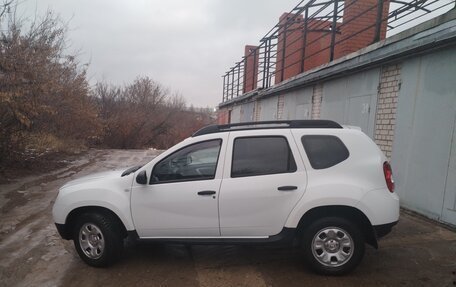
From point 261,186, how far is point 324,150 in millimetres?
824

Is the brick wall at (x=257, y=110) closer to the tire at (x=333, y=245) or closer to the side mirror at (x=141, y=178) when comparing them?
the side mirror at (x=141, y=178)

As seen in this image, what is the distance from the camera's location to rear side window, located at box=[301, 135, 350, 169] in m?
3.63

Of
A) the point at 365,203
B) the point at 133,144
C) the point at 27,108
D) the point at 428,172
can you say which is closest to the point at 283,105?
the point at 428,172

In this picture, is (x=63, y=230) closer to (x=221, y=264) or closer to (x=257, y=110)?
(x=221, y=264)

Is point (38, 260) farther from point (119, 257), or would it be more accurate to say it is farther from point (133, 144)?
point (133, 144)

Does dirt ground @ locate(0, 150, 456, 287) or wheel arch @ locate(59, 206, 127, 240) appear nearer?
dirt ground @ locate(0, 150, 456, 287)

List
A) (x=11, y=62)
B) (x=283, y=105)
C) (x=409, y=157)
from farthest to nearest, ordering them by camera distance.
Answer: (x=283, y=105), (x=11, y=62), (x=409, y=157)

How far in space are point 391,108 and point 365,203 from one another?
346cm

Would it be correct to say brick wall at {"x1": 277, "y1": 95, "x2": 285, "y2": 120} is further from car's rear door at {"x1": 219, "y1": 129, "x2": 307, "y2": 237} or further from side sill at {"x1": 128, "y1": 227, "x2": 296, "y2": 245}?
side sill at {"x1": 128, "y1": 227, "x2": 296, "y2": 245}

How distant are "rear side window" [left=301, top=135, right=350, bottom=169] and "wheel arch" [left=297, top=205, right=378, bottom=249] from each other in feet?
1.54

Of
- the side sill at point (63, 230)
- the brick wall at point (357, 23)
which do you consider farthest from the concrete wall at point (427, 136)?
the side sill at point (63, 230)

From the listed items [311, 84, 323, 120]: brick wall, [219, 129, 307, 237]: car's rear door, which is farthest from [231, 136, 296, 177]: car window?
[311, 84, 323, 120]: brick wall

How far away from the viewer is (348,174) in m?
3.57

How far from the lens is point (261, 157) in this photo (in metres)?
3.73
